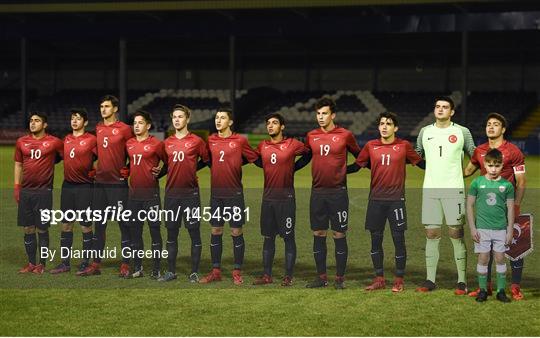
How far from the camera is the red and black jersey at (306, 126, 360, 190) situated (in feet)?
29.9

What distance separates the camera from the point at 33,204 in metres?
10.2

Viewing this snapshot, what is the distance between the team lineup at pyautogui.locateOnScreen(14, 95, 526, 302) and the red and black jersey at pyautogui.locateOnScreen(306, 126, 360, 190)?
1 cm

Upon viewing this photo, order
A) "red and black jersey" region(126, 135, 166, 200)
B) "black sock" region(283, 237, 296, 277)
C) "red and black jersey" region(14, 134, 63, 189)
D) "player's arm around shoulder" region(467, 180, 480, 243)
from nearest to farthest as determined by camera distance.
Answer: "player's arm around shoulder" region(467, 180, 480, 243) < "black sock" region(283, 237, 296, 277) < "red and black jersey" region(126, 135, 166, 200) < "red and black jersey" region(14, 134, 63, 189)

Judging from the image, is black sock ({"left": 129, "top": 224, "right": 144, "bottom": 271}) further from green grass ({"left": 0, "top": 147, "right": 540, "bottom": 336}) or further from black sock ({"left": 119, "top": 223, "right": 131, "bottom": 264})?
green grass ({"left": 0, "top": 147, "right": 540, "bottom": 336})

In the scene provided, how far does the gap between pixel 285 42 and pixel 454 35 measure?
926cm

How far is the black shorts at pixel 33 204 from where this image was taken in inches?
400

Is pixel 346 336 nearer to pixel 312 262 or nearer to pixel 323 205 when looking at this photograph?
pixel 323 205

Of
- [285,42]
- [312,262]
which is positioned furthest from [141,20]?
[312,262]

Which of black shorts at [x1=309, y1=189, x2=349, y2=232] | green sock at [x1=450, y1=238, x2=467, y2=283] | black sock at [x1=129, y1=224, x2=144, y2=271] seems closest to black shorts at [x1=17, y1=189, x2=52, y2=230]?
black sock at [x1=129, y1=224, x2=144, y2=271]

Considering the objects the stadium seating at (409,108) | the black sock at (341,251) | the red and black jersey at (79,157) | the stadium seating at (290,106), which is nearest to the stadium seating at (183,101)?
the stadium seating at (290,106)

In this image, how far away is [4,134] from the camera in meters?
42.6

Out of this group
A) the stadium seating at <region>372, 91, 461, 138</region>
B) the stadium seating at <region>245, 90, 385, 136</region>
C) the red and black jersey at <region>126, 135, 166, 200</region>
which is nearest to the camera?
the red and black jersey at <region>126, 135, 166, 200</region>

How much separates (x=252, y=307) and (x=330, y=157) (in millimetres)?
1864

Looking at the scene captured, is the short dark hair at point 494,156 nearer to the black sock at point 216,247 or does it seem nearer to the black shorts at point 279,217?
the black shorts at point 279,217
